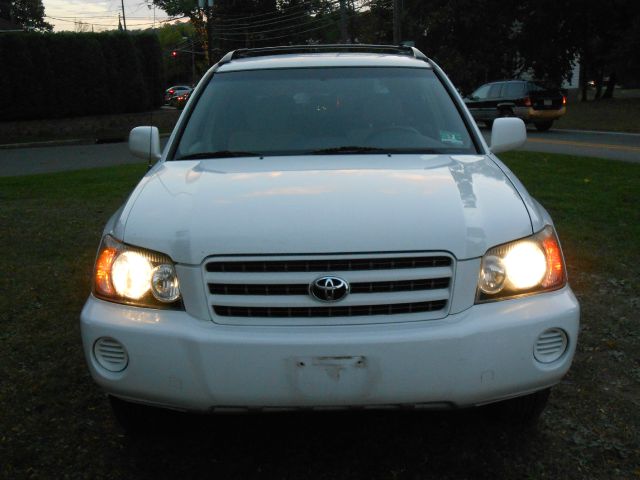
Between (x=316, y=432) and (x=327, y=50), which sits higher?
(x=327, y=50)

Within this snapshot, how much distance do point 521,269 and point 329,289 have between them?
2.49 feet

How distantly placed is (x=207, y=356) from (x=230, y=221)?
0.51 metres

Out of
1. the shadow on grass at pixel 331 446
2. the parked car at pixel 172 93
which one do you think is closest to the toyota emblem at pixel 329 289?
the shadow on grass at pixel 331 446

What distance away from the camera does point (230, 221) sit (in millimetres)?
2848

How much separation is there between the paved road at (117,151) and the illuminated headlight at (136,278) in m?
12.9

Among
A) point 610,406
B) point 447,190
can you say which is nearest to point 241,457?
point 447,190

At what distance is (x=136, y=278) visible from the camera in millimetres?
2914

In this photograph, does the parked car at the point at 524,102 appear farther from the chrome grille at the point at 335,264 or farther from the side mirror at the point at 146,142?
the chrome grille at the point at 335,264

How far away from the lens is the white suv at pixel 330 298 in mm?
2664

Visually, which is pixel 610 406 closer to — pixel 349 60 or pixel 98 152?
pixel 349 60

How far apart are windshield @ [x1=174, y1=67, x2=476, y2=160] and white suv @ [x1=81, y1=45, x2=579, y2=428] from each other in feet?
2.27

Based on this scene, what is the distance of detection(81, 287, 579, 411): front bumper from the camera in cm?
264

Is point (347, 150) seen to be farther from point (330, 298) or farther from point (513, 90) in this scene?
point (513, 90)

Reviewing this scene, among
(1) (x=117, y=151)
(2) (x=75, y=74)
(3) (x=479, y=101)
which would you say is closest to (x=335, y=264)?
(1) (x=117, y=151)
